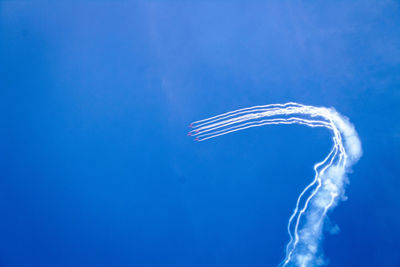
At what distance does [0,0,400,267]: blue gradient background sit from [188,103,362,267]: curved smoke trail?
0.40 ft

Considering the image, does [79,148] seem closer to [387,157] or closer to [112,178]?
[112,178]

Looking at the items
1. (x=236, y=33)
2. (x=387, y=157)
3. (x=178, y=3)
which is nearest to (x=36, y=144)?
(x=178, y=3)

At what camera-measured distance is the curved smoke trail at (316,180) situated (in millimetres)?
4434

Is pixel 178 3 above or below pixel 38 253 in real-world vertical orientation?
above

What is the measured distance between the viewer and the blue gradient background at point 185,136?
4426 millimetres

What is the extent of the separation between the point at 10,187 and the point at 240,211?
12.5 ft

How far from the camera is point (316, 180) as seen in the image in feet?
14.8

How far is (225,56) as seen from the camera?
4.75m

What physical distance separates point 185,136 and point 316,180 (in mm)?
2113

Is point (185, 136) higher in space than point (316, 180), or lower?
higher

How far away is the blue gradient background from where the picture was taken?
4.43 metres

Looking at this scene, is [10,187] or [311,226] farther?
[10,187]

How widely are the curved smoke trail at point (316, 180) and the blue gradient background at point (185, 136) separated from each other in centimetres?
12

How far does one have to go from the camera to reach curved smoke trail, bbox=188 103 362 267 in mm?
4434
